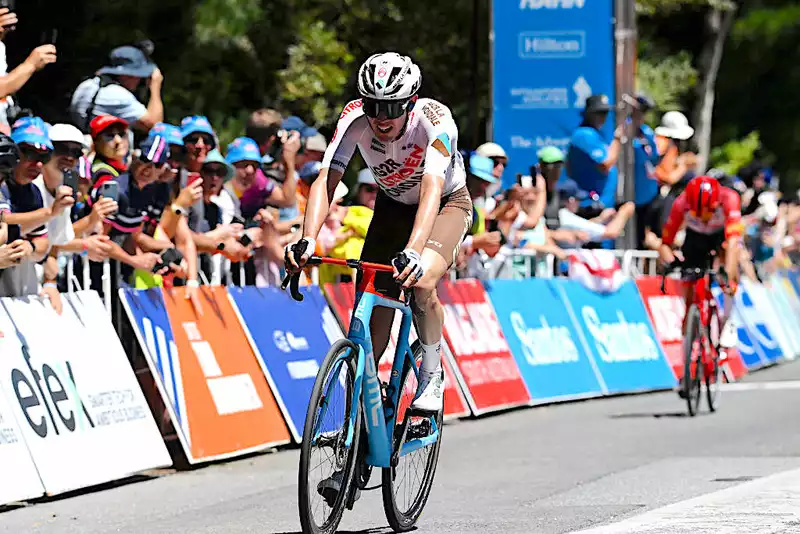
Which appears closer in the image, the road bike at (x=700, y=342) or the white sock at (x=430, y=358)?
the white sock at (x=430, y=358)

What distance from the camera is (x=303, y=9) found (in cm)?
2606

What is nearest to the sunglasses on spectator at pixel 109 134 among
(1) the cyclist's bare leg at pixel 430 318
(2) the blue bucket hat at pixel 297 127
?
(2) the blue bucket hat at pixel 297 127

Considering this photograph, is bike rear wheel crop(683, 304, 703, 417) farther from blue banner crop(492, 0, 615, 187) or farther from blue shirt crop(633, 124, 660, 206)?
blue banner crop(492, 0, 615, 187)

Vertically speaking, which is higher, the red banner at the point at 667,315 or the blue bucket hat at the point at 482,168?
the blue bucket hat at the point at 482,168

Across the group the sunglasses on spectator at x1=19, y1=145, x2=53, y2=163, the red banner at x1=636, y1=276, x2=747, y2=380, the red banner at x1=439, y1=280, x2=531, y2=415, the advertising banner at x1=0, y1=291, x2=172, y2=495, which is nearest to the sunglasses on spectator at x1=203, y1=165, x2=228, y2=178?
the advertising banner at x1=0, y1=291, x2=172, y2=495

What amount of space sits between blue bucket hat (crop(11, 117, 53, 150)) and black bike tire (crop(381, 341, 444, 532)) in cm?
297

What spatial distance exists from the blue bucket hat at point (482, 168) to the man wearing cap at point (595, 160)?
3.85 m

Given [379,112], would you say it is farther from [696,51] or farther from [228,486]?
[696,51]

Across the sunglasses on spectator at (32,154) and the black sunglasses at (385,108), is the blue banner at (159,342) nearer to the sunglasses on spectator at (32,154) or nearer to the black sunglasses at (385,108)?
the sunglasses on spectator at (32,154)

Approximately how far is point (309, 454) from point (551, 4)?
13.5 metres

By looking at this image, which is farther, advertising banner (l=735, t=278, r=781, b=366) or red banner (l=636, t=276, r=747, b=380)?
advertising banner (l=735, t=278, r=781, b=366)

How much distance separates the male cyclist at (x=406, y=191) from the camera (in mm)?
8188

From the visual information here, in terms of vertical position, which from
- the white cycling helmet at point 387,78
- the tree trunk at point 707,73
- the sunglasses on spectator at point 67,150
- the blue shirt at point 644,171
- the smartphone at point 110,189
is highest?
the white cycling helmet at point 387,78

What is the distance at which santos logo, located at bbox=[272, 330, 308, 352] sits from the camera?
41.4 feet
